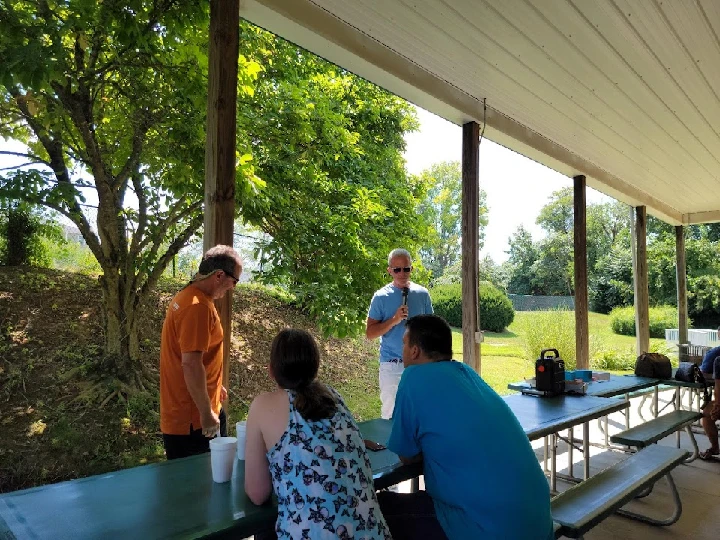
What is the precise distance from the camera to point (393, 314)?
3199 millimetres

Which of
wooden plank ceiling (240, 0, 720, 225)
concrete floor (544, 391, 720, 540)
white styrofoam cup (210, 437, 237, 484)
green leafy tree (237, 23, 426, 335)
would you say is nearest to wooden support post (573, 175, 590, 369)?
wooden plank ceiling (240, 0, 720, 225)

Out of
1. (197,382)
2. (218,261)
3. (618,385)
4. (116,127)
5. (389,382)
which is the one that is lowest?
(618,385)

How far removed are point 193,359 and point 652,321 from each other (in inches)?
707

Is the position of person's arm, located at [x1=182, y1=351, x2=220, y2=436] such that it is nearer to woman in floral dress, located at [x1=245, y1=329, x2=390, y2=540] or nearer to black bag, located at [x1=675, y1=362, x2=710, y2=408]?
woman in floral dress, located at [x1=245, y1=329, x2=390, y2=540]

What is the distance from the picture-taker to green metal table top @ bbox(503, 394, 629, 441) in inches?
95.4

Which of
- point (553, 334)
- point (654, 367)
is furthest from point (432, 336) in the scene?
point (553, 334)

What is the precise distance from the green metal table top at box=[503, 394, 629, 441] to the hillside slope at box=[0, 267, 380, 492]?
110 inches

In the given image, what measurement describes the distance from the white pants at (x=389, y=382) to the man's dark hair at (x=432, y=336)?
1333mm

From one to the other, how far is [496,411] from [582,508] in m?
0.90

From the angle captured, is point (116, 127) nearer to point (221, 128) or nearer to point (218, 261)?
point (221, 128)

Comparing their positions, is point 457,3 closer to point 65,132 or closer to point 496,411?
point 496,411

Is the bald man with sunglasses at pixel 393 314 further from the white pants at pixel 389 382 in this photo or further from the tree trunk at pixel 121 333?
the tree trunk at pixel 121 333

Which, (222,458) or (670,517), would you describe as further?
(670,517)

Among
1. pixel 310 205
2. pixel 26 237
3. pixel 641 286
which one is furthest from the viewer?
pixel 641 286
